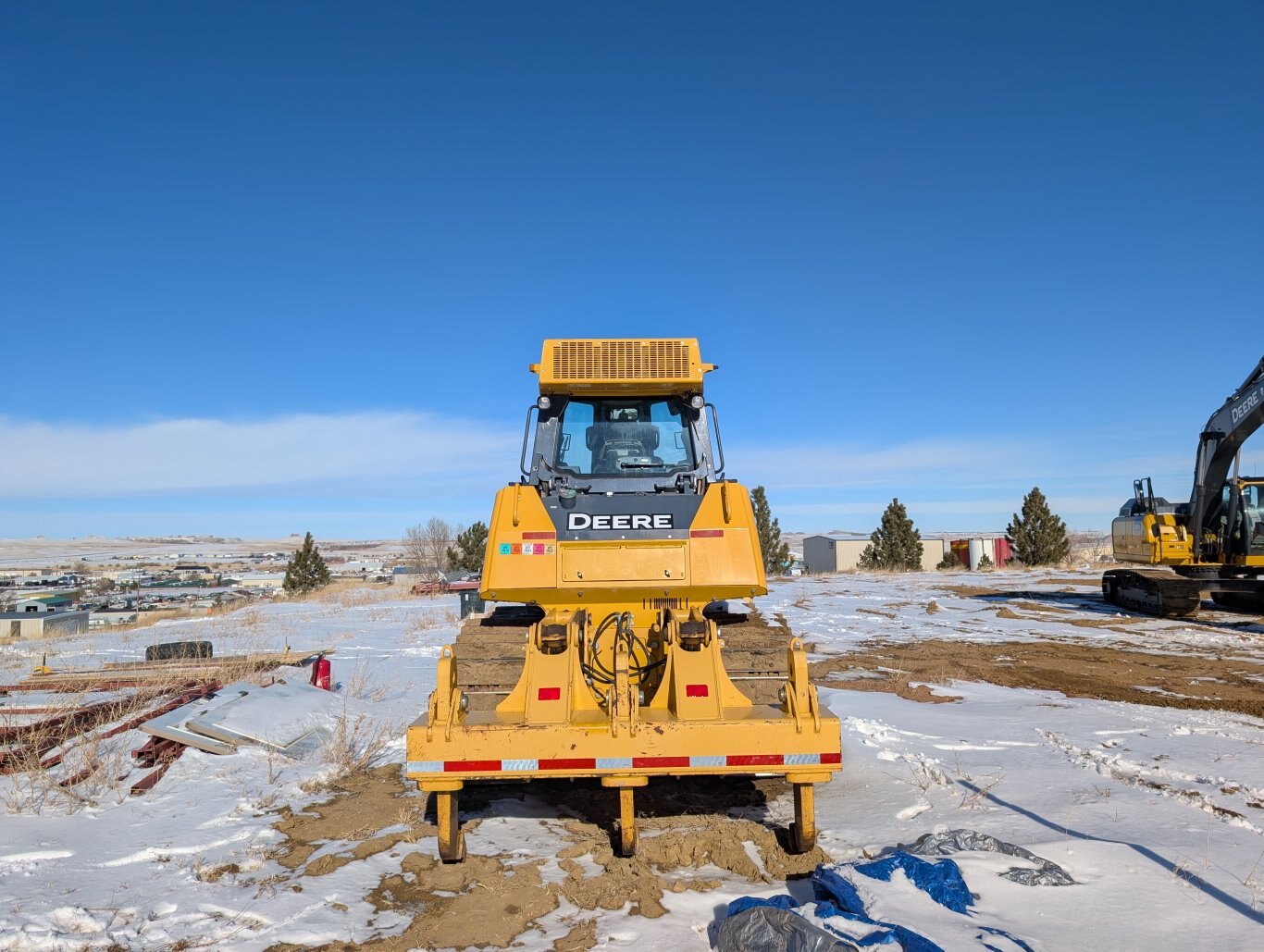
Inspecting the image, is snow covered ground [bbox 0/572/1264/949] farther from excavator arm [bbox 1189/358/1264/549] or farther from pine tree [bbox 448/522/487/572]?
pine tree [bbox 448/522/487/572]

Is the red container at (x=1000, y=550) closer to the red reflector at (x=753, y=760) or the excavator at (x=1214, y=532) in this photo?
the excavator at (x=1214, y=532)

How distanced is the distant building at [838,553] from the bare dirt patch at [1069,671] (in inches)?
1625

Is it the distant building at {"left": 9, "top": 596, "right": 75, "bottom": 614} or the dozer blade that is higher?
the dozer blade

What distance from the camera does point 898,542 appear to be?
4322 cm

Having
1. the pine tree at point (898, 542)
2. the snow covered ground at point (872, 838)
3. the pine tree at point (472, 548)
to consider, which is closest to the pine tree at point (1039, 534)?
the pine tree at point (898, 542)

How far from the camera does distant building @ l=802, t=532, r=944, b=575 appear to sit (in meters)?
58.3

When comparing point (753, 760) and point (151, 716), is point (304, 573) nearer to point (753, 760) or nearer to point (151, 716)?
point (151, 716)

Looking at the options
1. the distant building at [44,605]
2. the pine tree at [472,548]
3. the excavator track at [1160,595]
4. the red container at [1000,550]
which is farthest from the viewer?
the red container at [1000,550]

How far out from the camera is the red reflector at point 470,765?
4.51 meters

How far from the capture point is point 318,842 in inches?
201

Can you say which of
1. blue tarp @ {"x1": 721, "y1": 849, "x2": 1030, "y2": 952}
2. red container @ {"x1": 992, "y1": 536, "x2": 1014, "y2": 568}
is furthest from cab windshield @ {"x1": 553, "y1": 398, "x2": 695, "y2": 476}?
red container @ {"x1": 992, "y1": 536, "x2": 1014, "y2": 568}

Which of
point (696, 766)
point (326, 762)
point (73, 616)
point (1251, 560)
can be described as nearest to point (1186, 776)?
point (696, 766)

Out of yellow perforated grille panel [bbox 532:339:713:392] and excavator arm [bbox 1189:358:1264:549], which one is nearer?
yellow perforated grille panel [bbox 532:339:713:392]

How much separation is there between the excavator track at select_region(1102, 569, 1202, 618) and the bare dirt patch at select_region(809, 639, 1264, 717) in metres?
5.02
